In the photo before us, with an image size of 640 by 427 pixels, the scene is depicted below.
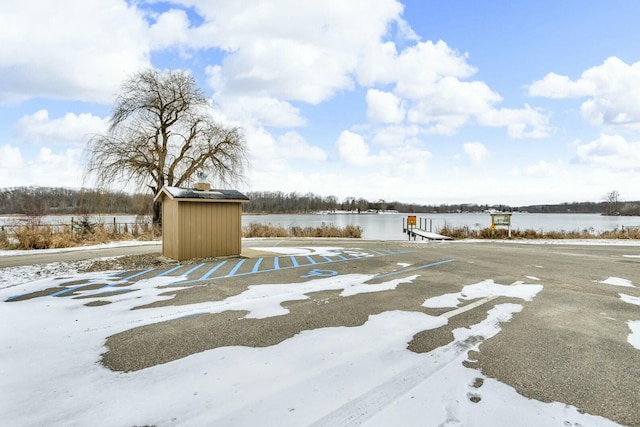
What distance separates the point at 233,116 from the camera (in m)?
22.7

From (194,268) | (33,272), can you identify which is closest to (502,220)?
(194,268)

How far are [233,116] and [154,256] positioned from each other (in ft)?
48.8

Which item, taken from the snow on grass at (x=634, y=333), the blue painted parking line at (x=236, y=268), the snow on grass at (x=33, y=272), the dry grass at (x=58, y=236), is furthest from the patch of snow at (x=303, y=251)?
the dry grass at (x=58, y=236)

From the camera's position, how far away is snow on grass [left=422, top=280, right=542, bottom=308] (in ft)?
17.3

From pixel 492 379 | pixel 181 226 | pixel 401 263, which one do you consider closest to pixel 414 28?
pixel 401 263

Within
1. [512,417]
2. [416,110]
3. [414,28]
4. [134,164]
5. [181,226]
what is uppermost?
[414,28]

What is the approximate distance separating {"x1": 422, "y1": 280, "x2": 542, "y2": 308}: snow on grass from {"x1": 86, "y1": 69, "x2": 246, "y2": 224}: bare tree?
697 inches

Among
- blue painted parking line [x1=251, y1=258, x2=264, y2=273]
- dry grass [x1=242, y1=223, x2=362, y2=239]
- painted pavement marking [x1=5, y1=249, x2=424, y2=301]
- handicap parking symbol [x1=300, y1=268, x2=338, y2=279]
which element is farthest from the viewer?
dry grass [x1=242, y1=223, x2=362, y2=239]

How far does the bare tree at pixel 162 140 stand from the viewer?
63.1 ft

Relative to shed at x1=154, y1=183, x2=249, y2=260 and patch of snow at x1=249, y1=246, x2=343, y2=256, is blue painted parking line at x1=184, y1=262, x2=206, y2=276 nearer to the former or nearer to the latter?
shed at x1=154, y1=183, x2=249, y2=260

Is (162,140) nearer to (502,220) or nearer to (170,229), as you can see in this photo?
(170,229)

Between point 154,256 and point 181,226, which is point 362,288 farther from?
point 154,256

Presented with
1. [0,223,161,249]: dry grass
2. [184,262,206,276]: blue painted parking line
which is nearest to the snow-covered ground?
[184,262,206,276]: blue painted parking line

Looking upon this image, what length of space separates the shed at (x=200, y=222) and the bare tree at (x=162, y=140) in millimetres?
11109
